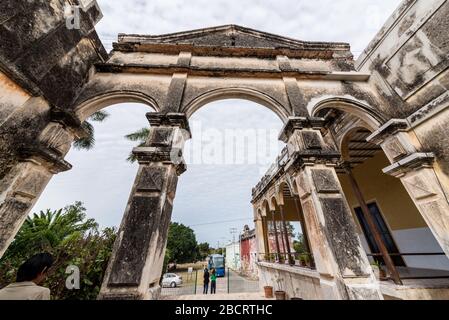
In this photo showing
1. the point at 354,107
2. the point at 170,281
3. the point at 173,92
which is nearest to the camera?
the point at 173,92

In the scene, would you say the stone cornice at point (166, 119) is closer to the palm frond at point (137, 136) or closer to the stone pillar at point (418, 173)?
the stone pillar at point (418, 173)

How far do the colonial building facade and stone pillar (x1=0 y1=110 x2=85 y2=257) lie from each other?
17 millimetres

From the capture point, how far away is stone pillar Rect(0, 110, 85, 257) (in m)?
2.91

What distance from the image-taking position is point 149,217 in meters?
3.03

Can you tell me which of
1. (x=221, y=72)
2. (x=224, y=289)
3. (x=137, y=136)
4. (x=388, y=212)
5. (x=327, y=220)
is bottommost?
(x=224, y=289)

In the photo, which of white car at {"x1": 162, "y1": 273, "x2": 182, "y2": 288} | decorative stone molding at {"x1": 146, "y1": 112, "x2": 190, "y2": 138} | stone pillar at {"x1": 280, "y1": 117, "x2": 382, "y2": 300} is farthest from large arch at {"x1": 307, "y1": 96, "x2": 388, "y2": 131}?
white car at {"x1": 162, "y1": 273, "x2": 182, "y2": 288}

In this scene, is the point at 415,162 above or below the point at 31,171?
above

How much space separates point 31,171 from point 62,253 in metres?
4.33

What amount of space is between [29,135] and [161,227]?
286 cm

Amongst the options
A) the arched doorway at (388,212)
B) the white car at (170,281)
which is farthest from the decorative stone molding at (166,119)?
the white car at (170,281)

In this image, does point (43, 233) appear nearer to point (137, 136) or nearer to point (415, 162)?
point (137, 136)

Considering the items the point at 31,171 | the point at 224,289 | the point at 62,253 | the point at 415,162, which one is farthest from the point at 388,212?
the point at 224,289

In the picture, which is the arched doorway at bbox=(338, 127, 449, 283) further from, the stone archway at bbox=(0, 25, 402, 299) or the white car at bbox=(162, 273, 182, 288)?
the white car at bbox=(162, 273, 182, 288)
